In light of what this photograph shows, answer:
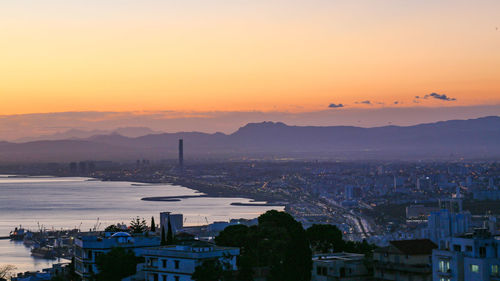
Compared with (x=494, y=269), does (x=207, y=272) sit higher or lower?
lower

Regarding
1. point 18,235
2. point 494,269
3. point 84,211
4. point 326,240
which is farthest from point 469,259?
point 84,211

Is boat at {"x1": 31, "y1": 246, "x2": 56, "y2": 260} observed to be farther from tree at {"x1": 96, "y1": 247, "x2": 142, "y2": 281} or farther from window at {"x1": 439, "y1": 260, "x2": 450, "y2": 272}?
window at {"x1": 439, "y1": 260, "x2": 450, "y2": 272}

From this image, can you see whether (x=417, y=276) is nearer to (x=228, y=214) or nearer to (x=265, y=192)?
(x=228, y=214)

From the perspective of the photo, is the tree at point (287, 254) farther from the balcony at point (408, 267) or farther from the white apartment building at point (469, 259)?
the white apartment building at point (469, 259)

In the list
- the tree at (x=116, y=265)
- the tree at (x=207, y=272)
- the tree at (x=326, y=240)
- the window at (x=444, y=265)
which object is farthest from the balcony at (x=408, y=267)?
the tree at (x=116, y=265)

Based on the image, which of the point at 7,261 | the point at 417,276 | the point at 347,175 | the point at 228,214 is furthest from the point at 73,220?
the point at 347,175

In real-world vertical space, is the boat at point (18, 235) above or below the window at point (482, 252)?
below

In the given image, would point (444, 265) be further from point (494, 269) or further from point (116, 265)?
point (116, 265)
